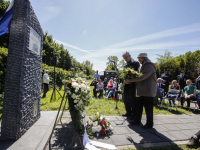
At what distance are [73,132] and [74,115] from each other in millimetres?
742

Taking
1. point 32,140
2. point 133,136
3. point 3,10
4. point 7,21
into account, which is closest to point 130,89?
point 133,136

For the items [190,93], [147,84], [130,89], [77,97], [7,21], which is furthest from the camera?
[190,93]

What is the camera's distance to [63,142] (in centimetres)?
272

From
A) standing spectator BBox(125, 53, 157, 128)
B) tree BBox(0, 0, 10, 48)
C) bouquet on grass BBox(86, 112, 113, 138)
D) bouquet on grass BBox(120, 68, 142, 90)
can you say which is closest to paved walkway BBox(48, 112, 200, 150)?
bouquet on grass BBox(86, 112, 113, 138)

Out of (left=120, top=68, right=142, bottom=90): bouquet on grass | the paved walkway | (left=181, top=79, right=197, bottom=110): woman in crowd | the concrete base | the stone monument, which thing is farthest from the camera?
(left=181, top=79, right=197, bottom=110): woman in crowd

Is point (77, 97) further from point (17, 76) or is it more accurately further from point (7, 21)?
point (7, 21)

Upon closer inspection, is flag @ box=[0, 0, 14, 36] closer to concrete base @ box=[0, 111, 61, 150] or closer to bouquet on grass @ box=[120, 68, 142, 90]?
concrete base @ box=[0, 111, 61, 150]

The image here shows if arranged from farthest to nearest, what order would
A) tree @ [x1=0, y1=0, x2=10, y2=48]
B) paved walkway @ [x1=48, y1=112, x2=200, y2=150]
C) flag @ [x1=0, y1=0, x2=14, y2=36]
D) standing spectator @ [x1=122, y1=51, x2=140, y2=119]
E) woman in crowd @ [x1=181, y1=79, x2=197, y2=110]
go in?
tree @ [x1=0, y1=0, x2=10, y2=48] < woman in crowd @ [x1=181, y1=79, x2=197, y2=110] < standing spectator @ [x1=122, y1=51, x2=140, y2=119] < flag @ [x1=0, y1=0, x2=14, y2=36] < paved walkway @ [x1=48, y1=112, x2=200, y2=150]

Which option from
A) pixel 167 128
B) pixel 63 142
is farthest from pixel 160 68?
pixel 63 142

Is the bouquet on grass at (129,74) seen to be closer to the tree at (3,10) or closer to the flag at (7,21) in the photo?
the flag at (7,21)

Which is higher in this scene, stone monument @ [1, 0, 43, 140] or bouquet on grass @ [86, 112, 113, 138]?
stone monument @ [1, 0, 43, 140]

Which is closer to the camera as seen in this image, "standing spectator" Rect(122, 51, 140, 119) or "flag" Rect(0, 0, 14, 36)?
"flag" Rect(0, 0, 14, 36)

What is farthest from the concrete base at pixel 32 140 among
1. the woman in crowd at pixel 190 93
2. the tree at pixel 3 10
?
the tree at pixel 3 10

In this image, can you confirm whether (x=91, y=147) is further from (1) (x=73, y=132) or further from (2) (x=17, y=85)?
(2) (x=17, y=85)
